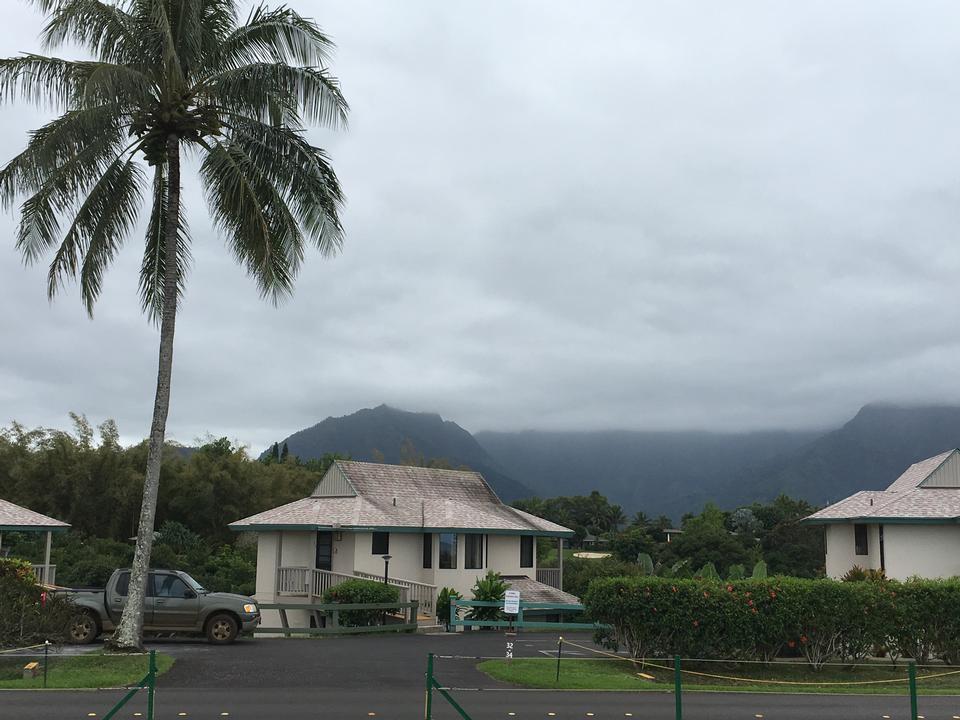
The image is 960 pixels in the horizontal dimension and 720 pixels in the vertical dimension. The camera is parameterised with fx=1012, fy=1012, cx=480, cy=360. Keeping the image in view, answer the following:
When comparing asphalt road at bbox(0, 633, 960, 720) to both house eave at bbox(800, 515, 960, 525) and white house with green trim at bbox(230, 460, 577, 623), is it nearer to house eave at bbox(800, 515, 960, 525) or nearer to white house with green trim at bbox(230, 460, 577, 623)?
white house with green trim at bbox(230, 460, 577, 623)

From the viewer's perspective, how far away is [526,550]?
40.3 metres

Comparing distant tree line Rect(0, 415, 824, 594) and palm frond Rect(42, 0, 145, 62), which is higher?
palm frond Rect(42, 0, 145, 62)

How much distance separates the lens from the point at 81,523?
50562 mm

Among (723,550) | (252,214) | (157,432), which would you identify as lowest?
(723,550)

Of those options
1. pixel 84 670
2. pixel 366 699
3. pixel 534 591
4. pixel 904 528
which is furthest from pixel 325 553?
pixel 366 699

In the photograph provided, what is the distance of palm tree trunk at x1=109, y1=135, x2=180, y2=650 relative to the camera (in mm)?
21141

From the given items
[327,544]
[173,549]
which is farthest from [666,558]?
[327,544]

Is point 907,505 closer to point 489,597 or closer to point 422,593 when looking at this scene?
point 489,597

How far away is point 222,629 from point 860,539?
65.8ft

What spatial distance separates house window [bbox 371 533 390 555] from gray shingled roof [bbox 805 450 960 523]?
1458 centimetres

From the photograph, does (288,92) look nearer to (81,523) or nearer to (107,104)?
(107,104)

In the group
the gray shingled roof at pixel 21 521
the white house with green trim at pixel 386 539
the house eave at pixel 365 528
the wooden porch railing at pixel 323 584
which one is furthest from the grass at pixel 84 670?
the house eave at pixel 365 528

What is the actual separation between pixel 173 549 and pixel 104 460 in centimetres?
615

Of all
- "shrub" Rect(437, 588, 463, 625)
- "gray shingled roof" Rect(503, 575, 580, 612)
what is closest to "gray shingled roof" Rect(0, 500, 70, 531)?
Answer: "shrub" Rect(437, 588, 463, 625)
